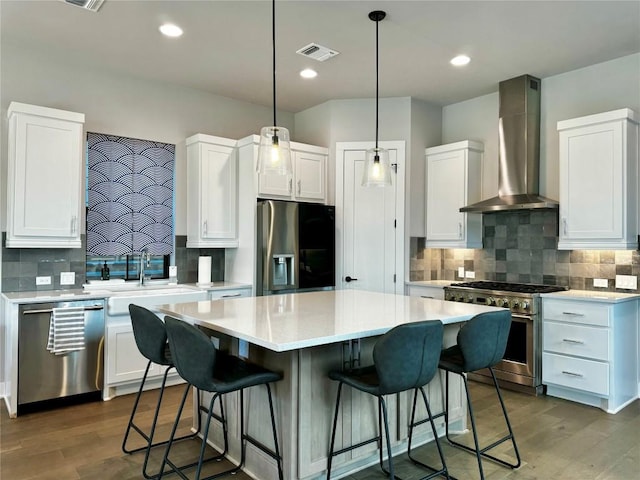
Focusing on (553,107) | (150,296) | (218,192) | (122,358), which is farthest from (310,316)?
(553,107)

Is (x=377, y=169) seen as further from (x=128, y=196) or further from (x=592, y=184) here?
(x=128, y=196)

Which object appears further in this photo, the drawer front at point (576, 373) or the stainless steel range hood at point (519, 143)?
the stainless steel range hood at point (519, 143)

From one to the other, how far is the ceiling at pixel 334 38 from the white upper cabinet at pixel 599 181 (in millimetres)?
671

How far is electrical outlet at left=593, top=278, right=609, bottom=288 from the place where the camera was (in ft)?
13.8

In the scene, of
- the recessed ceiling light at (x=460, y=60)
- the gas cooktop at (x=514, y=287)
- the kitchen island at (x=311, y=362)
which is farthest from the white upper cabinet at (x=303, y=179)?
the kitchen island at (x=311, y=362)

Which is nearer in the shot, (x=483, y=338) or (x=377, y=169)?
(x=483, y=338)

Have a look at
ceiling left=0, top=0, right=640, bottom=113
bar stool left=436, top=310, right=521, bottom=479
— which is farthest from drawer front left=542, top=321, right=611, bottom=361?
ceiling left=0, top=0, right=640, bottom=113

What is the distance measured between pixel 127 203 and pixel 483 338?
142 inches

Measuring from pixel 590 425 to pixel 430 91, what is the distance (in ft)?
11.6

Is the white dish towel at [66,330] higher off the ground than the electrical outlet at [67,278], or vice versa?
the electrical outlet at [67,278]

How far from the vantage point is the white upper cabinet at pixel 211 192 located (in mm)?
4773

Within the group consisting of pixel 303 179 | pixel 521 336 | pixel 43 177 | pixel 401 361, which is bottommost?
pixel 521 336

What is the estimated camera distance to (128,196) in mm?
4617

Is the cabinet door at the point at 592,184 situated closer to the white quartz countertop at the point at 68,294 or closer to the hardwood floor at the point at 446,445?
the hardwood floor at the point at 446,445
